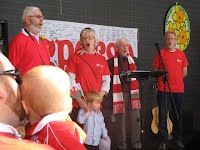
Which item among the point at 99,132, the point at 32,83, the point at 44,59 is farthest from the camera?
the point at 99,132

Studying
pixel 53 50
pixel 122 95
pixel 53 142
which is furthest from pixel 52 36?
pixel 53 142

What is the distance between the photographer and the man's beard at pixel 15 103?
3.92 feet

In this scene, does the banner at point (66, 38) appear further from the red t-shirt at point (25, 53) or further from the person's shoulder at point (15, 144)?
the person's shoulder at point (15, 144)

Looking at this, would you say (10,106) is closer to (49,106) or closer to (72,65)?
(49,106)

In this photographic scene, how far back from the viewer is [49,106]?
1.38 metres

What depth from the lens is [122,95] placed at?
17.4ft

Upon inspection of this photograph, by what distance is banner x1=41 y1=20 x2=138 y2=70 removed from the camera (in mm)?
5219

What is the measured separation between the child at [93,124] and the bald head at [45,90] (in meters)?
2.83

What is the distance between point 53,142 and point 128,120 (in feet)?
13.6

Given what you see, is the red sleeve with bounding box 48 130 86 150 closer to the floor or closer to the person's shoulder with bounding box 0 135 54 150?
the person's shoulder with bounding box 0 135 54 150

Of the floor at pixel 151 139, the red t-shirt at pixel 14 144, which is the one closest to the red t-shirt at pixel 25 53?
the floor at pixel 151 139

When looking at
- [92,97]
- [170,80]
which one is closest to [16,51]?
[92,97]

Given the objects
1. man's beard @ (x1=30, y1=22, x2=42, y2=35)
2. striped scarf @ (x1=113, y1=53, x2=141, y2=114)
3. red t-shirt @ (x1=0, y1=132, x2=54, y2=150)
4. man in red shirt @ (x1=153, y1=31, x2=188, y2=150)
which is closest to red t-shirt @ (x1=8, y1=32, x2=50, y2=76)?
man's beard @ (x1=30, y1=22, x2=42, y2=35)

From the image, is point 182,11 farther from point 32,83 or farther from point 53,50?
point 32,83
